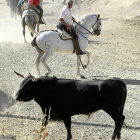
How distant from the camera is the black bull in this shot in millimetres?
5738

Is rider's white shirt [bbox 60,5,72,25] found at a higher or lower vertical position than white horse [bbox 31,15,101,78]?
higher

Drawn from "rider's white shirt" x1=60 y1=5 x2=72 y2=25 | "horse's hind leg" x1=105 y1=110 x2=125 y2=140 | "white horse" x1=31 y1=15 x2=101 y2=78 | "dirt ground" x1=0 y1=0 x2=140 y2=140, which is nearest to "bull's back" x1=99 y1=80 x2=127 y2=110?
"horse's hind leg" x1=105 y1=110 x2=125 y2=140

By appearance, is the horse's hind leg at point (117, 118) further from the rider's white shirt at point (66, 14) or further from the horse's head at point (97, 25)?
the horse's head at point (97, 25)

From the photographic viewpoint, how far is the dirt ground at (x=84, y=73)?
22.2 feet

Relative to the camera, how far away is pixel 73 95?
5844 mm

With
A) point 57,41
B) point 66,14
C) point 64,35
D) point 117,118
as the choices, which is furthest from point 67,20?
point 117,118

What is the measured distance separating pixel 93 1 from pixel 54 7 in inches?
186

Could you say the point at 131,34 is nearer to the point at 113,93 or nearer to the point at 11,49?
the point at 11,49

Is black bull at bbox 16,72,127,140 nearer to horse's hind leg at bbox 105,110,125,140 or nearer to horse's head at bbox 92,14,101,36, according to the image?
horse's hind leg at bbox 105,110,125,140

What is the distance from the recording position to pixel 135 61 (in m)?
13.7

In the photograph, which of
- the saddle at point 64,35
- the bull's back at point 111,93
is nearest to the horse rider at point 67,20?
the saddle at point 64,35

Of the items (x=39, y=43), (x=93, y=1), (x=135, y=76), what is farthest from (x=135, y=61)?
(x=93, y=1)

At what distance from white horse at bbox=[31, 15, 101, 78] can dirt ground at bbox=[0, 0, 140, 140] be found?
2.86ft

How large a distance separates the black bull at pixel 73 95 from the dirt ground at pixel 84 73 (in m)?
0.84
